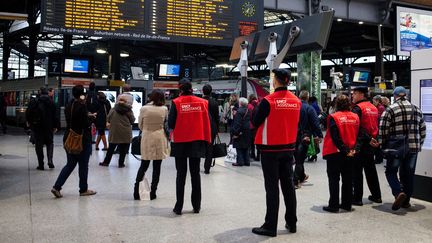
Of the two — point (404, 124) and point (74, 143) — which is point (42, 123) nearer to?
point (74, 143)

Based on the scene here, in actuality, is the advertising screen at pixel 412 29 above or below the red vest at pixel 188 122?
above

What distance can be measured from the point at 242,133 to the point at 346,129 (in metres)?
4.25

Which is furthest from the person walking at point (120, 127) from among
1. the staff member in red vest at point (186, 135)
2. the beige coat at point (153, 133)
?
the staff member in red vest at point (186, 135)

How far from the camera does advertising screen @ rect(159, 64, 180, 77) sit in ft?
59.1

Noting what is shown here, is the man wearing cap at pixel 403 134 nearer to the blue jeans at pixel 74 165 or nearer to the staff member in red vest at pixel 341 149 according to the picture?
the staff member in red vest at pixel 341 149

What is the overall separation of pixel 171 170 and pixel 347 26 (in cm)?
2095

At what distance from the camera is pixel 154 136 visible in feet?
19.8

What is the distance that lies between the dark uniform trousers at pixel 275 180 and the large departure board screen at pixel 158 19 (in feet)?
25.8

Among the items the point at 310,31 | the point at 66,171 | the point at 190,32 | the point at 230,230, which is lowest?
the point at 230,230

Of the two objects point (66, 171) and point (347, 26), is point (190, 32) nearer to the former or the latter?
point (66, 171)

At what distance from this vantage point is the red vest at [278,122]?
14.5ft

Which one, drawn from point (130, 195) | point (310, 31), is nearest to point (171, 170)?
point (130, 195)

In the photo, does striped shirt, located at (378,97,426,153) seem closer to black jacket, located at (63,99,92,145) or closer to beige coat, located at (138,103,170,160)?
beige coat, located at (138,103,170,160)

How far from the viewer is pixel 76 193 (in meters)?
6.41
